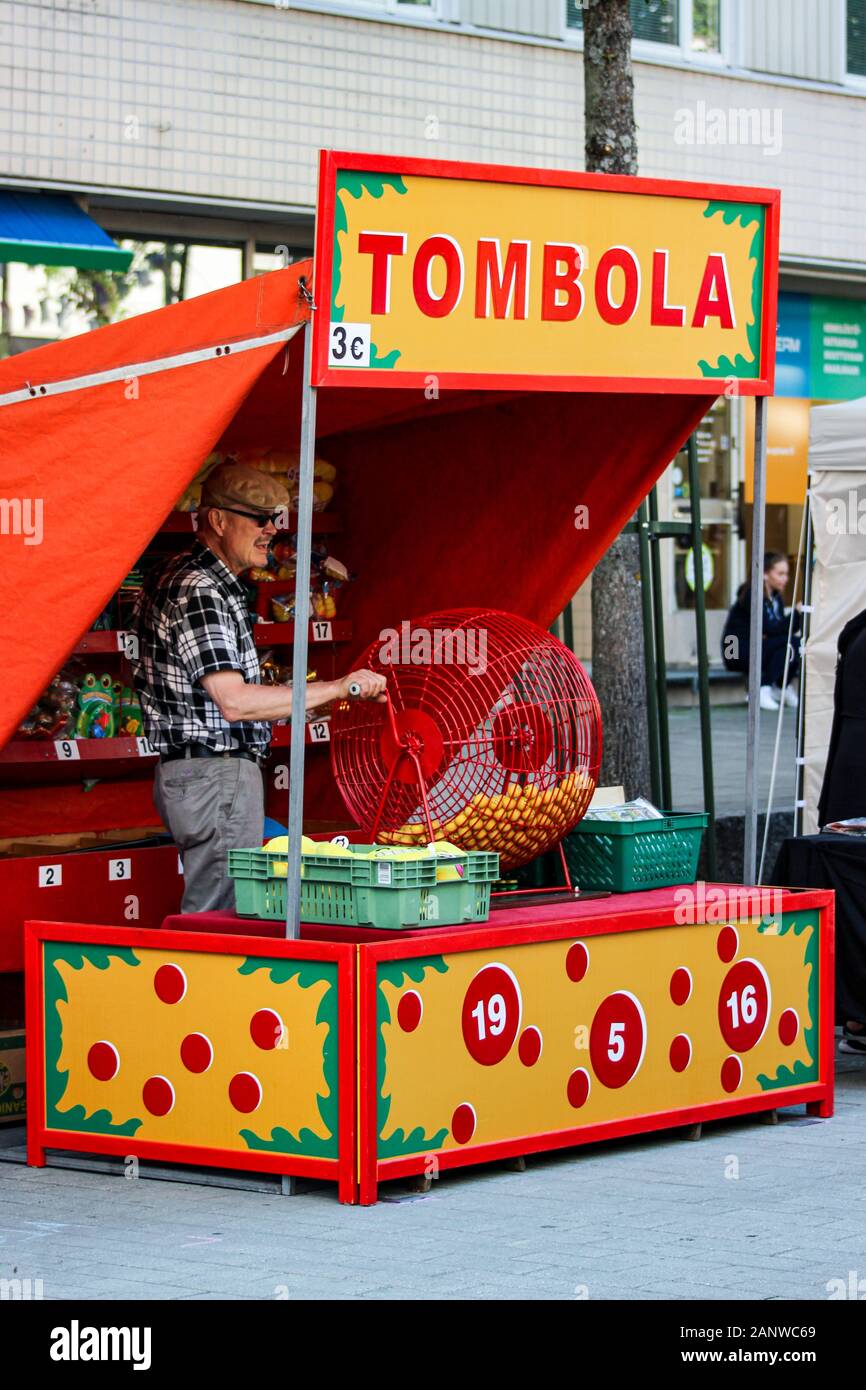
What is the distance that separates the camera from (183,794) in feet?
22.3

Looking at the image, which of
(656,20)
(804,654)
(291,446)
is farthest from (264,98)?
(291,446)

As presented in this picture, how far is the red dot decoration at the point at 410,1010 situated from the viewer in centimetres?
595

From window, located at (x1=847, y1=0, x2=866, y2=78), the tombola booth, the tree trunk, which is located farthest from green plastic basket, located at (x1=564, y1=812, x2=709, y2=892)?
window, located at (x1=847, y1=0, x2=866, y2=78)

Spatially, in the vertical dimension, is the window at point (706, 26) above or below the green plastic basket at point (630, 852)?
above

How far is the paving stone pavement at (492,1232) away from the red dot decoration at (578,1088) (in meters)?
0.20

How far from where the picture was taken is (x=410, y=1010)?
5.98 m

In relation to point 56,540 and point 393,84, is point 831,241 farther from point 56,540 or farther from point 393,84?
point 56,540

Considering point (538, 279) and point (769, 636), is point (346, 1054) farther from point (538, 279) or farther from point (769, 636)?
point (769, 636)

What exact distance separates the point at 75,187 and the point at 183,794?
8182mm

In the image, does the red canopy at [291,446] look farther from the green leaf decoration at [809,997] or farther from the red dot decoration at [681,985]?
the red dot decoration at [681,985]

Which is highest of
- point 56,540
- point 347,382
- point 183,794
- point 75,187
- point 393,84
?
point 393,84

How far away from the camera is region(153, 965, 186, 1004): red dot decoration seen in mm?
6246

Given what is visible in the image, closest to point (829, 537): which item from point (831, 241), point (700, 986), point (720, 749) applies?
point (700, 986)

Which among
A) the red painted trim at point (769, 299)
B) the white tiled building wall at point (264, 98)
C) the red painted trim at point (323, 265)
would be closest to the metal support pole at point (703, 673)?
the red painted trim at point (769, 299)
